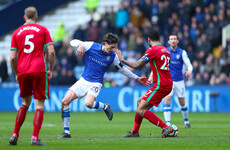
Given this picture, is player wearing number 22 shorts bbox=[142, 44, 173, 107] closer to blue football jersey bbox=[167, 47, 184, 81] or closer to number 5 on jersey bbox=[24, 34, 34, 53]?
number 5 on jersey bbox=[24, 34, 34, 53]

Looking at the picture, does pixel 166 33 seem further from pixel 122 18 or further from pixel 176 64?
pixel 176 64

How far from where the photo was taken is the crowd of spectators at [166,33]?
22359mm

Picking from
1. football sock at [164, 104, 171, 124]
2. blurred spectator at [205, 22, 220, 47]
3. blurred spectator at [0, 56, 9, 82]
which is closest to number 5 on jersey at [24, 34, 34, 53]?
football sock at [164, 104, 171, 124]

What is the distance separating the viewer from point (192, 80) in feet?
74.2

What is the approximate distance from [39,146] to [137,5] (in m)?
18.5

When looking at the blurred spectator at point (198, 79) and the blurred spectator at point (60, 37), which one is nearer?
the blurred spectator at point (198, 79)

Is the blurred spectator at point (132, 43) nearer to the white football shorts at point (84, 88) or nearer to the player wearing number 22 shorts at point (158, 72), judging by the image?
the white football shorts at point (84, 88)

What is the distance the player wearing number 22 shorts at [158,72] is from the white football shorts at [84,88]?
125 centimetres

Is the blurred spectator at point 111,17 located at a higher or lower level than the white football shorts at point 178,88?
higher

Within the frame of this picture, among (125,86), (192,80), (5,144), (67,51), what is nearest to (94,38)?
(67,51)

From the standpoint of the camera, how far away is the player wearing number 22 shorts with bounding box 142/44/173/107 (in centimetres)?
1045

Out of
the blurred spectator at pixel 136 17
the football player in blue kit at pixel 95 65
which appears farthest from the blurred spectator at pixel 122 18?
the football player in blue kit at pixel 95 65

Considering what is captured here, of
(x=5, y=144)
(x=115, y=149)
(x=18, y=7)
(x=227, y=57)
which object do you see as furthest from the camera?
(x=18, y=7)

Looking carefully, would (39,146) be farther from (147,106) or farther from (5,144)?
(147,106)
